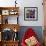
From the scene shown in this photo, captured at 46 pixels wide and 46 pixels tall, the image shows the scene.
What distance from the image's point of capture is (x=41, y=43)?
5.99 m

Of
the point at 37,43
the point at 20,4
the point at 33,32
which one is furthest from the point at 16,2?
the point at 37,43

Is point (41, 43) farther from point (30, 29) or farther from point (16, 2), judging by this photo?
point (16, 2)

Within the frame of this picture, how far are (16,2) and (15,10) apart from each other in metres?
0.36

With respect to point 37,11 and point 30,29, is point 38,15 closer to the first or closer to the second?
point 37,11

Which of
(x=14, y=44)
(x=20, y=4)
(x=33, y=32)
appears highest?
(x=20, y=4)

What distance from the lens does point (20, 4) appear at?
606 cm

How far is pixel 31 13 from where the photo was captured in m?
6.07

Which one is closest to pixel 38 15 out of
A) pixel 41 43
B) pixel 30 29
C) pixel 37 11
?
pixel 37 11

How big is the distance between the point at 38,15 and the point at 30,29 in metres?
0.63

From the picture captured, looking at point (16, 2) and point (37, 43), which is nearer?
point (37, 43)

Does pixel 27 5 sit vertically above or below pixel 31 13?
above

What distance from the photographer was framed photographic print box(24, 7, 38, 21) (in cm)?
604

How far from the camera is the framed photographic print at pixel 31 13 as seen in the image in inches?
238

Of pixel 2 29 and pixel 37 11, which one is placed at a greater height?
pixel 37 11
